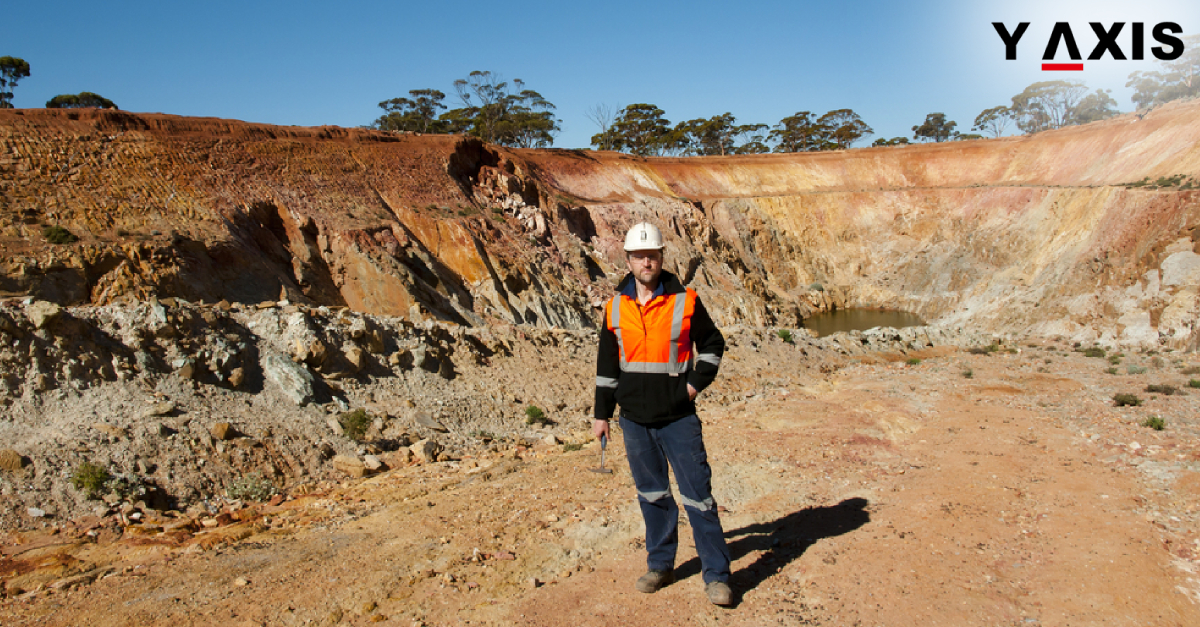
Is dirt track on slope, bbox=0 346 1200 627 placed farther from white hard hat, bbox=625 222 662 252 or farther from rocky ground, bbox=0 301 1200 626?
white hard hat, bbox=625 222 662 252

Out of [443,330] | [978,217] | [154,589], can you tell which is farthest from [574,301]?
[978,217]

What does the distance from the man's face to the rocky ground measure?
1.88 m

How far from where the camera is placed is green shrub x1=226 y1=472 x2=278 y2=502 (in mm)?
6918

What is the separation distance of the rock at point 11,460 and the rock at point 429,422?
4106mm

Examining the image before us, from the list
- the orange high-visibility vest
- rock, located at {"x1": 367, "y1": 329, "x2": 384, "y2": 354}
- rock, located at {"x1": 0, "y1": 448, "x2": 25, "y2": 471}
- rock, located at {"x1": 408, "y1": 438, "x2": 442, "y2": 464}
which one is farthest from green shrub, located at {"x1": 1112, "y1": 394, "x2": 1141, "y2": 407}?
rock, located at {"x1": 0, "y1": 448, "x2": 25, "y2": 471}

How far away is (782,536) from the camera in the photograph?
4926mm

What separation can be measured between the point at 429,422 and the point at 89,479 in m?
3.81

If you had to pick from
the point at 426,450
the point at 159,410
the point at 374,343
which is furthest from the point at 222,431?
the point at 374,343

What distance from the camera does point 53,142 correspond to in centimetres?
1575

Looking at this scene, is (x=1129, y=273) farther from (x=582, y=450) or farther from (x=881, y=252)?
(x=582, y=450)

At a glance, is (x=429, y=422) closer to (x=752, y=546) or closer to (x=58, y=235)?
(x=752, y=546)

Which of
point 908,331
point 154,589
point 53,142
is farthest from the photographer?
point 908,331

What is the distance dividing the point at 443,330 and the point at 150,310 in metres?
4.34

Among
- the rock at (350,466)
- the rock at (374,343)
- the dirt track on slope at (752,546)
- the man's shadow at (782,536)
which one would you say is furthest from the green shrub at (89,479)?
the man's shadow at (782,536)
